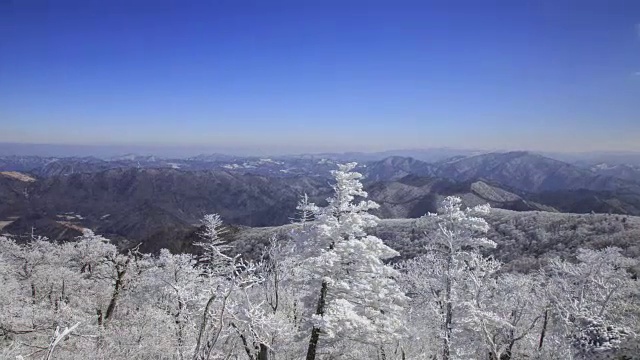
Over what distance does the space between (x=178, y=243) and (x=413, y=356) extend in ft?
452

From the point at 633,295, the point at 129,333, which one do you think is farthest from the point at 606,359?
the point at 129,333

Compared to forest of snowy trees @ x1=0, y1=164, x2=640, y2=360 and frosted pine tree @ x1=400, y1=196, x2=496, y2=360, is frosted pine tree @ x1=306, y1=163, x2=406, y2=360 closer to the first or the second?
forest of snowy trees @ x1=0, y1=164, x2=640, y2=360

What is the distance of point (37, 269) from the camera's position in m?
43.4

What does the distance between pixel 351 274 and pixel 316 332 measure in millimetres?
3165

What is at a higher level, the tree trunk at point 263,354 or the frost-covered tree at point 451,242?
the frost-covered tree at point 451,242

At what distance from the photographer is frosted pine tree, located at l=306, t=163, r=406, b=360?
18531 millimetres

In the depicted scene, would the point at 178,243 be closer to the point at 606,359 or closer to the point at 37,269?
the point at 37,269

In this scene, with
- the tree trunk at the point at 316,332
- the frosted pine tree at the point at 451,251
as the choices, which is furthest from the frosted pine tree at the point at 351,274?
the frosted pine tree at the point at 451,251

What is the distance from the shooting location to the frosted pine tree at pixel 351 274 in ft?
60.8

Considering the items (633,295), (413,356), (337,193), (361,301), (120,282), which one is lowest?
(413,356)

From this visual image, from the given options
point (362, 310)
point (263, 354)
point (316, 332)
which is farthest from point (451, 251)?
point (263, 354)

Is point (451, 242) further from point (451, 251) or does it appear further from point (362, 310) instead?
point (362, 310)

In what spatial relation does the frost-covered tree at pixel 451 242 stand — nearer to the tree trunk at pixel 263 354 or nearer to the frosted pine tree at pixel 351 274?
the frosted pine tree at pixel 351 274

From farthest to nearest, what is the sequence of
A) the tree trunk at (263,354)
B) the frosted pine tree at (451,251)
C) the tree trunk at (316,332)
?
1. the frosted pine tree at (451,251)
2. the tree trunk at (316,332)
3. the tree trunk at (263,354)
